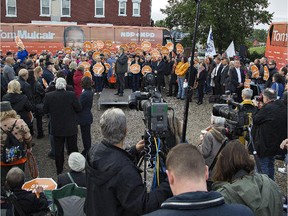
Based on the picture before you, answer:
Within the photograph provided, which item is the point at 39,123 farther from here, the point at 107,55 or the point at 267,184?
the point at 107,55

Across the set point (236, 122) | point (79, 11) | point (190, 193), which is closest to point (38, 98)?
point (236, 122)

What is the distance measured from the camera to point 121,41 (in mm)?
24641

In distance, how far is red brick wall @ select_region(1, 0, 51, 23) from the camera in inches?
1280

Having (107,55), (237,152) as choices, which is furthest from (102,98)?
(237,152)

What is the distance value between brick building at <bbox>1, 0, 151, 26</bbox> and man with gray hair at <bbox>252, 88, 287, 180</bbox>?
1208 inches

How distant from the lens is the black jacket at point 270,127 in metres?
5.21

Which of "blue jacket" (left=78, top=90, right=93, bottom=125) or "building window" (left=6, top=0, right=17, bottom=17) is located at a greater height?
"building window" (left=6, top=0, right=17, bottom=17)

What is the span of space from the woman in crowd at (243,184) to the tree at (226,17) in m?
22.9

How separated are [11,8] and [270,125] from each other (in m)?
32.3

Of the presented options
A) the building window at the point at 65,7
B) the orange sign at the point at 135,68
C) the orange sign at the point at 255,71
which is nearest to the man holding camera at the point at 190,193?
the orange sign at the point at 255,71

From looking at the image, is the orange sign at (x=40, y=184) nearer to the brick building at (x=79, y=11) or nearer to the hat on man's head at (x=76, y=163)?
the hat on man's head at (x=76, y=163)

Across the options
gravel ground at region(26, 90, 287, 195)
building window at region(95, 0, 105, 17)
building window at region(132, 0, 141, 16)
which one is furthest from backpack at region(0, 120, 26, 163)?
building window at region(132, 0, 141, 16)

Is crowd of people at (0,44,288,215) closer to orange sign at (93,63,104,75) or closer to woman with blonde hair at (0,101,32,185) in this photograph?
woman with blonde hair at (0,101,32,185)

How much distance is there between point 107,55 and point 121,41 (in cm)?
920
